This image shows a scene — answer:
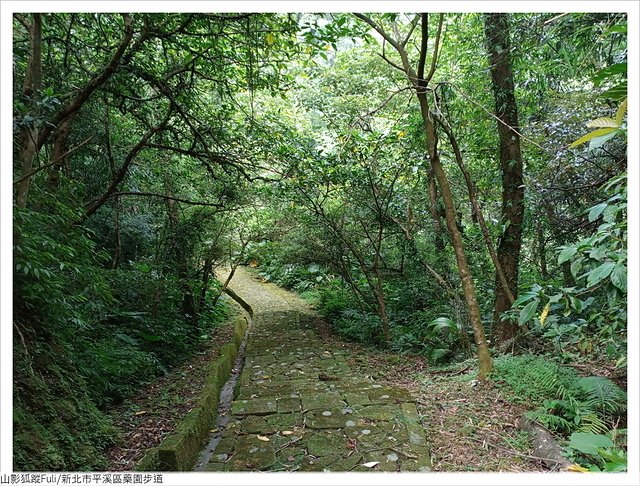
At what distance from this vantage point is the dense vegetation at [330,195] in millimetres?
2678

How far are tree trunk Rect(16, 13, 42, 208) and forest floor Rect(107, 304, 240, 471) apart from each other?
75.3 inches

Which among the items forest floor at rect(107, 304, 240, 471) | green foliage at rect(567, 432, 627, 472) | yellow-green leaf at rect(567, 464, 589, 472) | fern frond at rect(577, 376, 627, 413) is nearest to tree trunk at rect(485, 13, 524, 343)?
fern frond at rect(577, 376, 627, 413)

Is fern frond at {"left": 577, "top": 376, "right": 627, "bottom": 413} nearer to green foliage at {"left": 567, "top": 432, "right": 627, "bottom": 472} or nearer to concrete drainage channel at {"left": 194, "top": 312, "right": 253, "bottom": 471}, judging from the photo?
green foliage at {"left": 567, "top": 432, "right": 627, "bottom": 472}

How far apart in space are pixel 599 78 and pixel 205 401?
383 centimetres

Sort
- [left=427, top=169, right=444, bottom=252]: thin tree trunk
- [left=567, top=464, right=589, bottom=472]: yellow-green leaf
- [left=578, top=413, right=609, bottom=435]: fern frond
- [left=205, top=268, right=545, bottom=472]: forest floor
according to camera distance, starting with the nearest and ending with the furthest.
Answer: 1. [left=567, top=464, right=589, bottom=472]: yellow-green leaf
2. [left=578, top=413, right=609, bottom=435]: fern frond
3. [left=205, top=268, right=545, bottom=472]: forest floor
4. [left=427, top=169, right=444, bottom=252]: thin tree trunk

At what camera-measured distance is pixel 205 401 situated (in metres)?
3.82

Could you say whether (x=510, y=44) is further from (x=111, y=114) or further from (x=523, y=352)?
(x=111, y=114)

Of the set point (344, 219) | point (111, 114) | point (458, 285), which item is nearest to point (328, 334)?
point (344, 219)

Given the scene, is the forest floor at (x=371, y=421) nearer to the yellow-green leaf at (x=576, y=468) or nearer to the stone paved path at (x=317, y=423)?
the stone paved path at (x=317, y=423)

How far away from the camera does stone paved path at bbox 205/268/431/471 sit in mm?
2695

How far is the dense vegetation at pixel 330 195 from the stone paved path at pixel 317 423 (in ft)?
3.01

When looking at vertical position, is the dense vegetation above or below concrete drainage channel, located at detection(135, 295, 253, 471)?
above

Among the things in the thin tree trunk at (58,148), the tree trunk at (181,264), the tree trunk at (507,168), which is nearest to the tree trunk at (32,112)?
the thin tree trunk at (58,148)

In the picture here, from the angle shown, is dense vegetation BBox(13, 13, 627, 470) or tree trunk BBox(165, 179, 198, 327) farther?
tree trunk BBox(165, 179, 198, 327)
